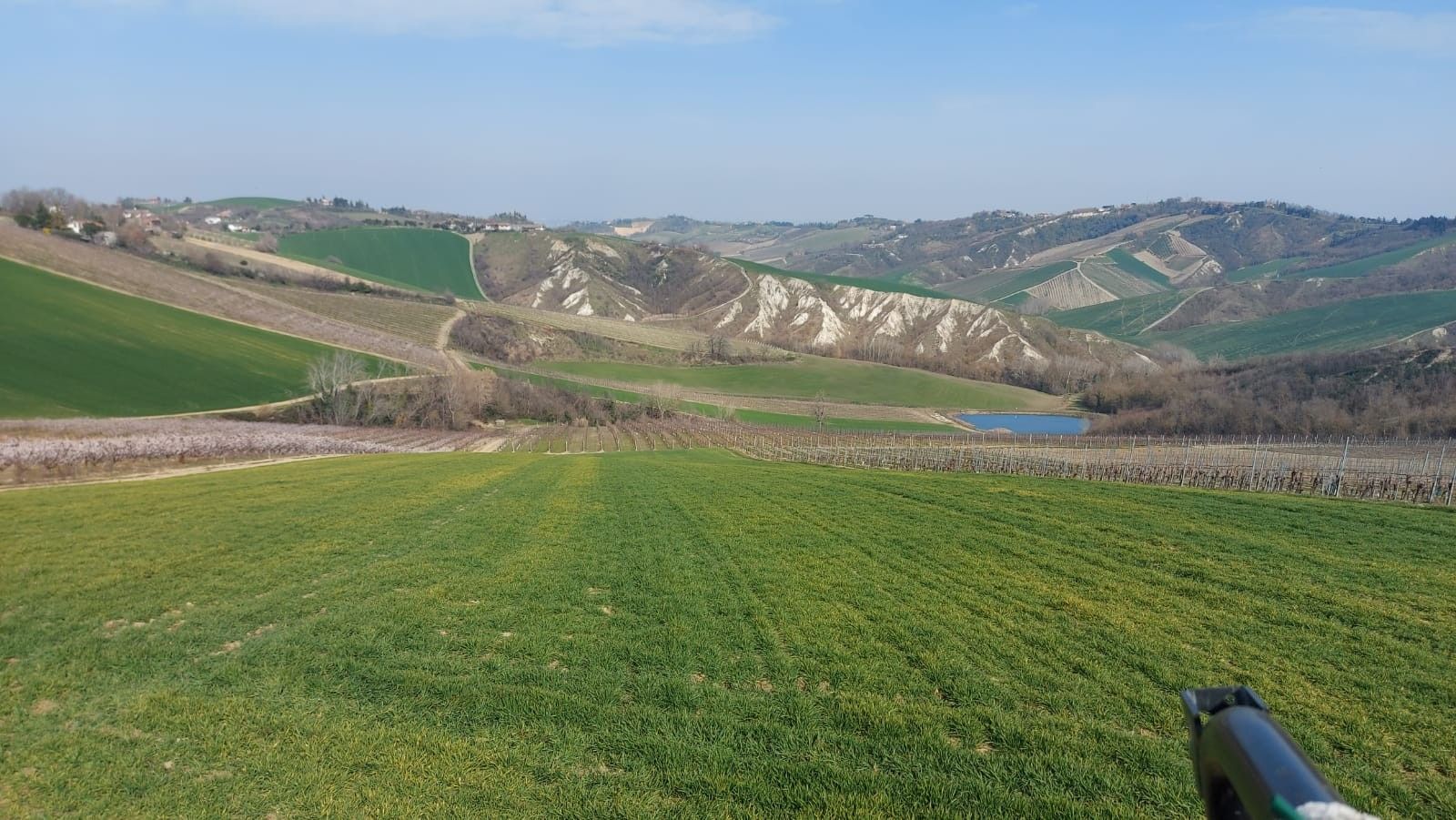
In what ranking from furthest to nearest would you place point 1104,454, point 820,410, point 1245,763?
point 820,410, point 1104,454, point 1245,763

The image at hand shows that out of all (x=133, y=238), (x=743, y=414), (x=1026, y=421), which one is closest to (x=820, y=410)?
(x=743, y=414)

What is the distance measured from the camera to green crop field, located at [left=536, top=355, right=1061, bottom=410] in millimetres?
120062

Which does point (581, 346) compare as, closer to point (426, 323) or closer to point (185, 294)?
point (426, 323)

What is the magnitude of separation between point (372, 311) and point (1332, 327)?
182680mm

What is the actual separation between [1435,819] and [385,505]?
25102 mm

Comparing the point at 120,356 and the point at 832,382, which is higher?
the point at 120,356

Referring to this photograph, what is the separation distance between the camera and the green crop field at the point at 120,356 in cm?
5753

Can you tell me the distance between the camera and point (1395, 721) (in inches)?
340

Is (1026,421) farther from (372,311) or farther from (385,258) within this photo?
(385,258)

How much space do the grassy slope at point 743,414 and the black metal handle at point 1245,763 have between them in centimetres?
9449

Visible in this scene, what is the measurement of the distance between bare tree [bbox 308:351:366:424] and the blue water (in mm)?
80119

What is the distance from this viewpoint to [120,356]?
67.7 m

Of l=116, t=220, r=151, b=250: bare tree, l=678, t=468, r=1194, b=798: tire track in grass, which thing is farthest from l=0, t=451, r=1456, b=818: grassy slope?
l=116, t=220, r=151, b=250: bare tree

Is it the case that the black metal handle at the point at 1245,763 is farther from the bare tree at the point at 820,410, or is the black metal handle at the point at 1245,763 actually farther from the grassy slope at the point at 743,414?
the grassy slope at the point at 743,414
